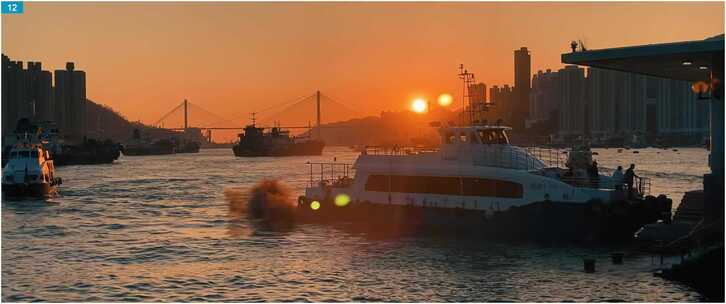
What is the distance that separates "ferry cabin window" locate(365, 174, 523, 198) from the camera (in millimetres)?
37125

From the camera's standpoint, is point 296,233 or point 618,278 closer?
point 618,278

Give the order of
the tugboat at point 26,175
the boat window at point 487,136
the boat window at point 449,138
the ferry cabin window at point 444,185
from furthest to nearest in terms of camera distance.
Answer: the tugboat at point 26,175
the boat window at point 449,138
the boat window at point 487,136
the ferry cabin window at point 444,185

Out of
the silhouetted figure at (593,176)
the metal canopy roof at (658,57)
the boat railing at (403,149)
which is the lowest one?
the silhouetted figure at (593,176)

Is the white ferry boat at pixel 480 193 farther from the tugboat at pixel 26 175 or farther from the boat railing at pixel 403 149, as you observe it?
the tugboat at pixel 26 175

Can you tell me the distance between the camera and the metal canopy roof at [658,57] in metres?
30.1

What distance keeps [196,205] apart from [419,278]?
33.0 m

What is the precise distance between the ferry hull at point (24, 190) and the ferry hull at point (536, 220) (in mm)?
34114

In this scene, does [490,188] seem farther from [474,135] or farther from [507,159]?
[474,135]

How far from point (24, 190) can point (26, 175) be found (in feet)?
4.68

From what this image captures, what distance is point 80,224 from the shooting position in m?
47.4

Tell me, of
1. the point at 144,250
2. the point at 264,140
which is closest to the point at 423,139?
the point at 144,250

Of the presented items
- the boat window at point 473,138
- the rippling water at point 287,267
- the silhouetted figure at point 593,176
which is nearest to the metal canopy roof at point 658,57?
the silhouetted figure at point 593,176

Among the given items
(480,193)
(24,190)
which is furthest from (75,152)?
(480,193)

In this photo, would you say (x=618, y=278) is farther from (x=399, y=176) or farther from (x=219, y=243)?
(x=219, y=243)
